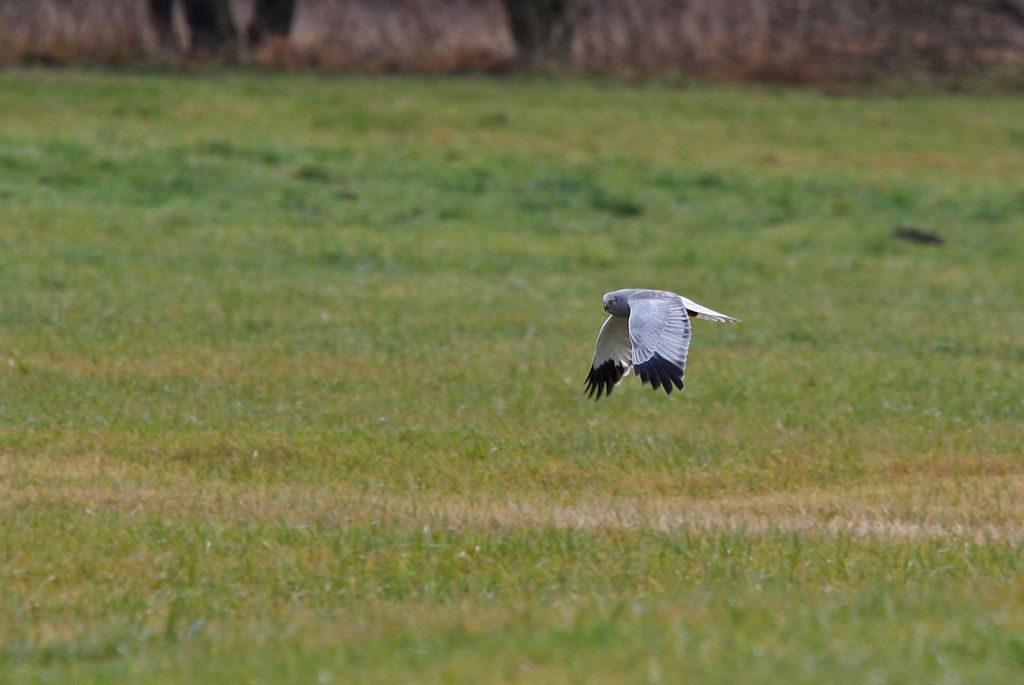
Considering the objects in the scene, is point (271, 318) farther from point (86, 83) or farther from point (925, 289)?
point (86, 83)

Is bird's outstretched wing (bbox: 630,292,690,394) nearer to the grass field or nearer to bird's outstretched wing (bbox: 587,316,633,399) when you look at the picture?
the grass field

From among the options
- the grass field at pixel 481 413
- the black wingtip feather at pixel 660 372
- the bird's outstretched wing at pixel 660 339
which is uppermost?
the bird's outstretched wing at pixel 660 339

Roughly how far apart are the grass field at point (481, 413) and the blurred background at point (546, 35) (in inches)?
180

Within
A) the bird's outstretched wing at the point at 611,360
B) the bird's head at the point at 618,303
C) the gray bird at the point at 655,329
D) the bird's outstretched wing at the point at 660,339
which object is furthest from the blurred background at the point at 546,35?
the bird's outstretched wing at the point at 660,339

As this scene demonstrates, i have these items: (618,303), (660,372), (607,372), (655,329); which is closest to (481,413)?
(607,372)

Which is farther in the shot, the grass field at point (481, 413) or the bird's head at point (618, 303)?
the bird's head at point (618, 303)

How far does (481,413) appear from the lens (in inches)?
512

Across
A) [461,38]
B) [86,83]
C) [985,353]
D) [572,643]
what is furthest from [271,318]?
[461,38]

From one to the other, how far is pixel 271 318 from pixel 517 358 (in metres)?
2.87

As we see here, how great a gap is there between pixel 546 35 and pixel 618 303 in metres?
28.8

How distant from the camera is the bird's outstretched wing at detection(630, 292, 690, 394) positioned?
9953 millimetres

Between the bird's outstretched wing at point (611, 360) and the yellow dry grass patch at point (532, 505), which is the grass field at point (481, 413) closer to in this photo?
the yellow dry grass patch at point (532, 505)

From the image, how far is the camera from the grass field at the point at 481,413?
274 inches

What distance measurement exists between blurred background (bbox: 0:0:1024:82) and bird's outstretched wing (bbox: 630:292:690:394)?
2721 cm
